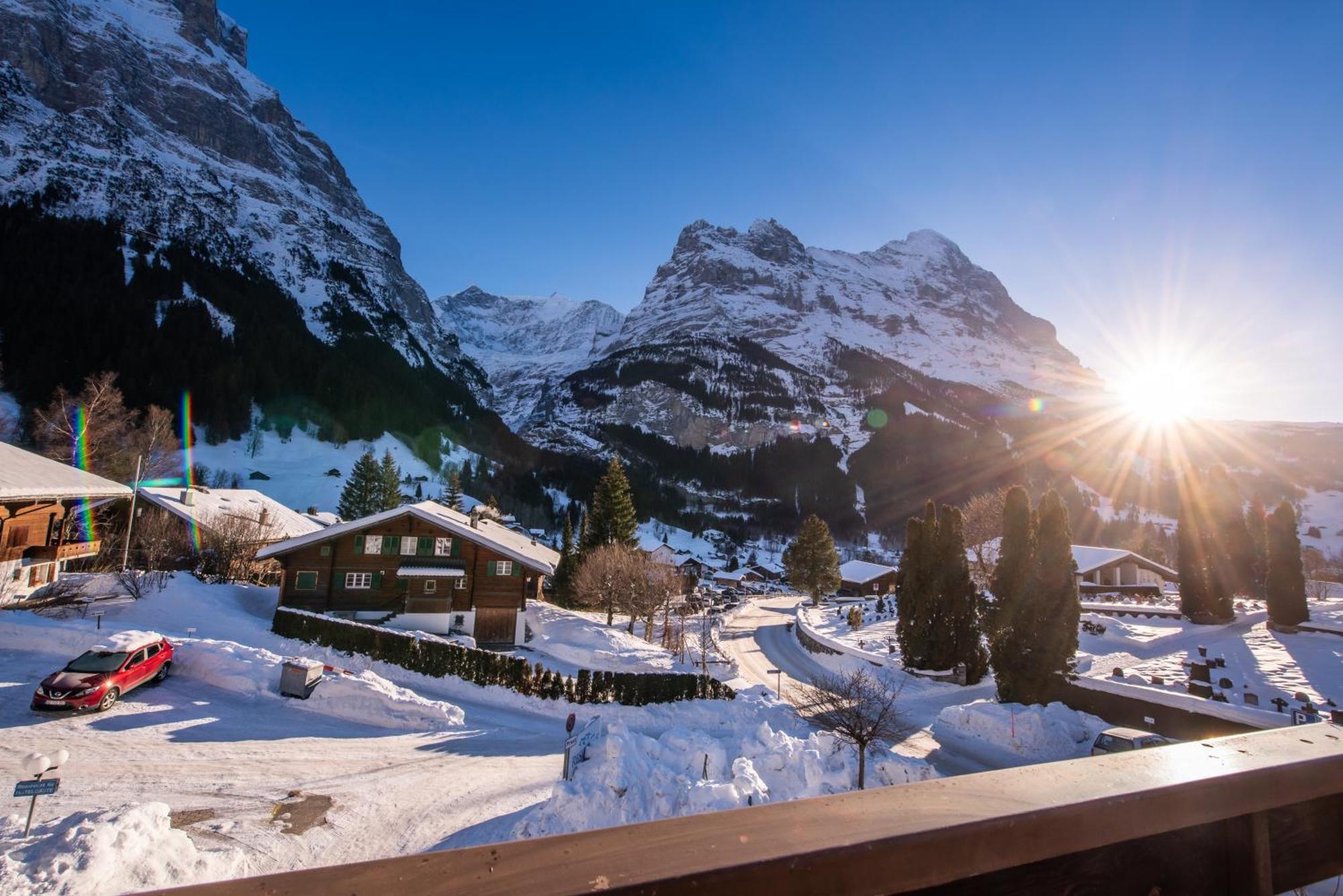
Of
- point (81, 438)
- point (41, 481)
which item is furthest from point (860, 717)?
point (81, 438)

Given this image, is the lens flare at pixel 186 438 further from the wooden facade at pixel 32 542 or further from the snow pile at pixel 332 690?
the snow pile at pixel 332 690

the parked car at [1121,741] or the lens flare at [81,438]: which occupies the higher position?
the lens flare at [81,438]

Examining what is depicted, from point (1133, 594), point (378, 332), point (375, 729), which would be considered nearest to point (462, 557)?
point (375, 729)

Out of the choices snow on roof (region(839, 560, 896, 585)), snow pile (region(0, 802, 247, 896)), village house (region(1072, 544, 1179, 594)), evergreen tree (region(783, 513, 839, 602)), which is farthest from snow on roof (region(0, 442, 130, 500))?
snow on roof (region(839, 560, 896, 585))

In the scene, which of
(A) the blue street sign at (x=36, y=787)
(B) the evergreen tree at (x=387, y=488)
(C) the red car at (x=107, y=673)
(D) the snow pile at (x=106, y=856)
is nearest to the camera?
(D) the snow pile at (x=106, y=856)

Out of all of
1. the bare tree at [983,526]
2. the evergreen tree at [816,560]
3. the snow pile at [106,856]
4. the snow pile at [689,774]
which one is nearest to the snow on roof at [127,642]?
the snow pile at [106,856]

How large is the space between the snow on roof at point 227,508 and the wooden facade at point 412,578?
4.25 m

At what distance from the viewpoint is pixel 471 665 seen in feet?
74.3

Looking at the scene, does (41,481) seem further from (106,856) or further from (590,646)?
(590,646)

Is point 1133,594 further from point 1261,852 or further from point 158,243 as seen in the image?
point 158,243

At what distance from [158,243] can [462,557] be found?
122153 millimetres

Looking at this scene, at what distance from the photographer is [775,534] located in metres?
154

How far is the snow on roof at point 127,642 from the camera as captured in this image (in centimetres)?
1591

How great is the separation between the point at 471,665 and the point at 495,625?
935cm
